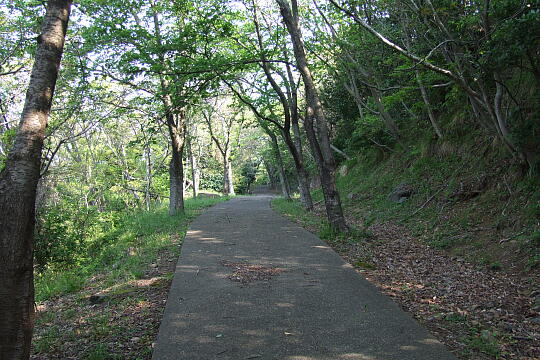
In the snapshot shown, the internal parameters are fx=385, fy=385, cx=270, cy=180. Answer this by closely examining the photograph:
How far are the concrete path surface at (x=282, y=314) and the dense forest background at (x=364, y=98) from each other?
227cm

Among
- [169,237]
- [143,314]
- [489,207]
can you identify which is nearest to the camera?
[143,314]

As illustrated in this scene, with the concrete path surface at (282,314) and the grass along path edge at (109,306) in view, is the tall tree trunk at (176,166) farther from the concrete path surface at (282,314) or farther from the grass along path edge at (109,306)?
the concrete path surface at (282,314)

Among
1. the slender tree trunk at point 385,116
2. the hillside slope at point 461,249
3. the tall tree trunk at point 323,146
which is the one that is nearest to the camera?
the hillside slope at point 461,249

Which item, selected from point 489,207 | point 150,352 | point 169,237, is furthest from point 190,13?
point 150,352

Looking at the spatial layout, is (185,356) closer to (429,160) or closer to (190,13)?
(429,160)

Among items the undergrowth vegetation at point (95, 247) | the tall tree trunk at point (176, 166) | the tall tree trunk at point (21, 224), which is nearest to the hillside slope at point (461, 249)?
the tall tree trunk at point (21, 224)

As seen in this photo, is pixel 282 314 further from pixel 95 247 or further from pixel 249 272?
pixel 95 247

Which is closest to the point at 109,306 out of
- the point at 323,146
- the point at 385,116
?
the point at 323,146

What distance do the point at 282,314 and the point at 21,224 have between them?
9.55 ft

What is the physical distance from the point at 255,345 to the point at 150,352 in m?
1.07

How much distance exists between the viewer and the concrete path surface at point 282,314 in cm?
373

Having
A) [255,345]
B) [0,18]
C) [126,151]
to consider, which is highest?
[0,18]

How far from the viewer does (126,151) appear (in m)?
25.7

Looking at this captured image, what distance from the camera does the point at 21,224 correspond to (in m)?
3.20
